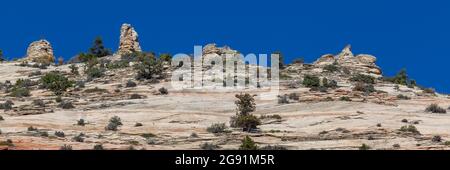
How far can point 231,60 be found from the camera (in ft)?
280

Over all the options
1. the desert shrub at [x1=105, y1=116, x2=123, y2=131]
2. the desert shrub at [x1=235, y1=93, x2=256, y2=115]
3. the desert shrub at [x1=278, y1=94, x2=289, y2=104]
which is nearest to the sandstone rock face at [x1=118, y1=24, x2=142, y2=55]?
the desert shrub at [x1=278, y1=94, x2=289, y2=104]

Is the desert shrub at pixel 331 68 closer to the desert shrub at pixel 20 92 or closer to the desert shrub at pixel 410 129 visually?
the desert shrub at pixel 20 92

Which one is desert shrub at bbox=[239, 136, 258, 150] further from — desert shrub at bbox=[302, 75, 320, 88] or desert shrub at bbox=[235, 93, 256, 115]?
desert shrub at bbox=[302, 75, 320, 88]

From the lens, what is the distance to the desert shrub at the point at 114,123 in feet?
A: 187

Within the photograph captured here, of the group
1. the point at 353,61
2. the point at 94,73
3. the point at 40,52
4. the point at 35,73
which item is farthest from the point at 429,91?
the point at 40,52

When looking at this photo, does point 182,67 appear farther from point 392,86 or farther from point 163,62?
point 392,86

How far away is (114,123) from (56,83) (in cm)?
1976

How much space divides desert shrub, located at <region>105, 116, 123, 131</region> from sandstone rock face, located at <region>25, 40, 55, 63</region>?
38153 mm

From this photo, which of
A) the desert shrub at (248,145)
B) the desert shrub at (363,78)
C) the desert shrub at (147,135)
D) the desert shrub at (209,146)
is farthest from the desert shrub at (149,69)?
the desert shrub at (248,145)

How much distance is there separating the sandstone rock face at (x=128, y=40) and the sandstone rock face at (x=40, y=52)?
6479 mm

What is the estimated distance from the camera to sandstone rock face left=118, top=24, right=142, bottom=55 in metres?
94.7

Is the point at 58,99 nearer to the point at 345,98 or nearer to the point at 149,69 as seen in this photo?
the point at 149,69

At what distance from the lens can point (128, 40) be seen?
314 ft
